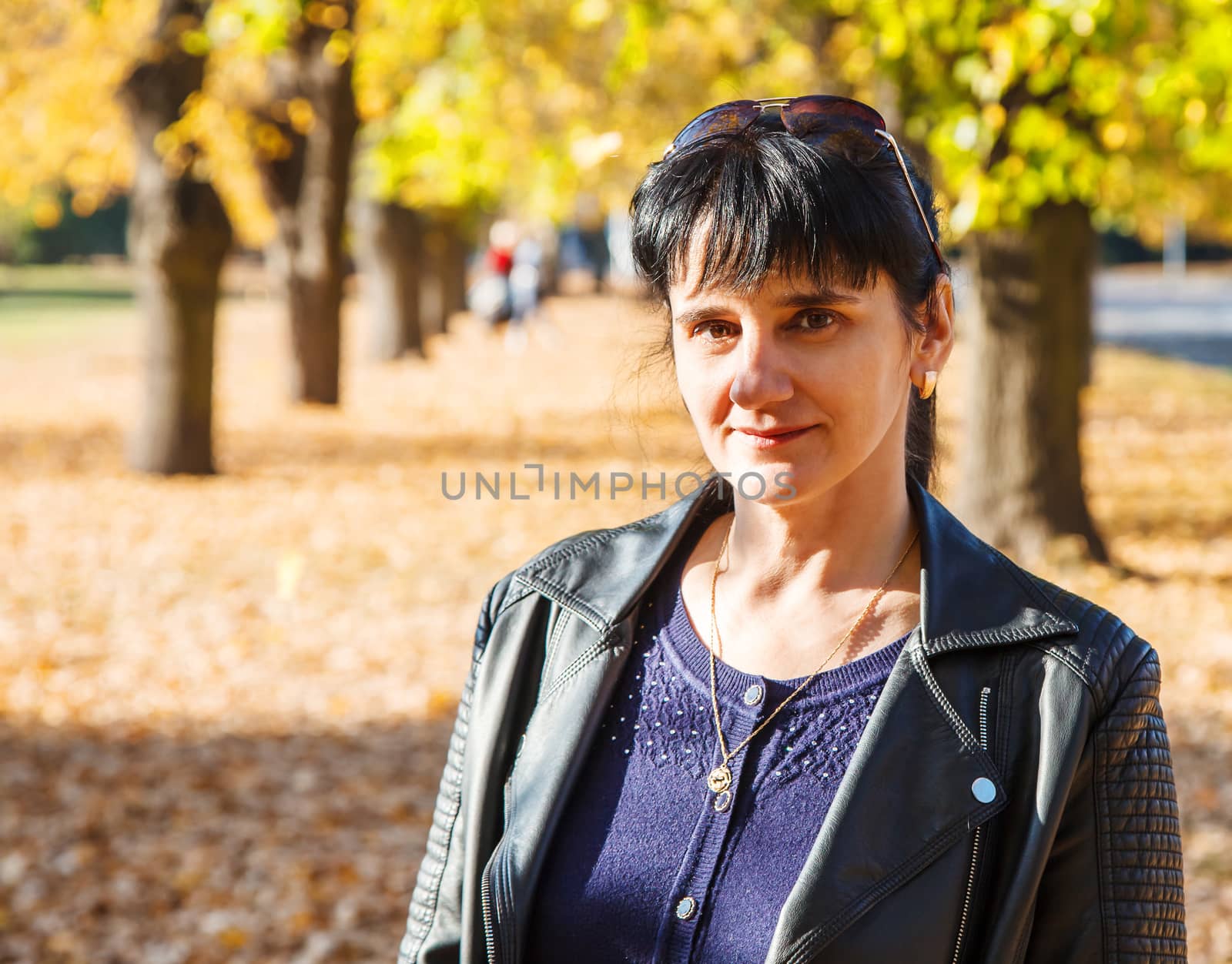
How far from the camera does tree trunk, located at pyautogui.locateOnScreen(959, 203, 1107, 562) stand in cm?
866

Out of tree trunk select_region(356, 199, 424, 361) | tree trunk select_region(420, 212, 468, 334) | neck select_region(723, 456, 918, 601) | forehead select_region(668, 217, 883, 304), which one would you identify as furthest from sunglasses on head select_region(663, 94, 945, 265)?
tree trunk select_region(420, 212, 468, 334)

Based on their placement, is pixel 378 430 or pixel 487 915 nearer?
pixel 487 915

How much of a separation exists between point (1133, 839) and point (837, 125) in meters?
0.99

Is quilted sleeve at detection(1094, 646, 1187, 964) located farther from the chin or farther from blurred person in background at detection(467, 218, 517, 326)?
blurred person in background at detection(467, 218, 517, 326)

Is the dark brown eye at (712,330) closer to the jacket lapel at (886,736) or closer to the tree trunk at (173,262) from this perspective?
the jacket lapel at (886,736)

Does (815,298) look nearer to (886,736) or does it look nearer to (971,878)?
(886,736)

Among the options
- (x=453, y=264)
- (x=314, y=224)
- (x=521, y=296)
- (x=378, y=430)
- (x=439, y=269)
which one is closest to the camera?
(x=378, y=430)

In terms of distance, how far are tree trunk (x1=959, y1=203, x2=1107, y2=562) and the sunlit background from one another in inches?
0.9

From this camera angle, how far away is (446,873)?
7.00 feet

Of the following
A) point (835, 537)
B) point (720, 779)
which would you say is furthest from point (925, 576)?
point (720, 779)

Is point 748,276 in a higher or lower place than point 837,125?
lower

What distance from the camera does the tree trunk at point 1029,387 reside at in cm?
866

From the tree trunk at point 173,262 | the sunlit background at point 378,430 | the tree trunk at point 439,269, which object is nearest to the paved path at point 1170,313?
the sunlit background at point 378,430

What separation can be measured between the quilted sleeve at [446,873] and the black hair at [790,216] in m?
0.63
